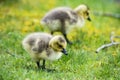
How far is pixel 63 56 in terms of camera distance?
7371 millimetres

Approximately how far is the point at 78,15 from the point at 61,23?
2.41ft

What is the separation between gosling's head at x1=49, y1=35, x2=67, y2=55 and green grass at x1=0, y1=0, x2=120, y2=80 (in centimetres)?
37

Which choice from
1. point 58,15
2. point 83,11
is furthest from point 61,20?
point 83,11

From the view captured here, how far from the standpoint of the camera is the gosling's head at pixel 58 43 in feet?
21.2

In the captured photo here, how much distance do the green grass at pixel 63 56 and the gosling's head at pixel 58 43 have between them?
0.37m

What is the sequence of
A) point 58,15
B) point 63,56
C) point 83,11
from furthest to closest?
point 83,11, point 58,15, point 63,56

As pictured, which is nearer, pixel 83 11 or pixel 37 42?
pixel 37 42

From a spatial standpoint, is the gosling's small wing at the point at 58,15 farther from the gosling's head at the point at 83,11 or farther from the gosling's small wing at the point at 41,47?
the gosling's small wing at the point at 41,47

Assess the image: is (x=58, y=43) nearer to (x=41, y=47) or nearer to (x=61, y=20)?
(x=41, y=47)

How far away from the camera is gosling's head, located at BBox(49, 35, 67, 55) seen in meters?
6.47

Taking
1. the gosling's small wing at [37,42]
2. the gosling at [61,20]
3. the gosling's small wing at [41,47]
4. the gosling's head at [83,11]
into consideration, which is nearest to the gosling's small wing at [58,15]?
the gosling at [61,20]

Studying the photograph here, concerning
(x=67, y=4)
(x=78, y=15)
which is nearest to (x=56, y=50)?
(x=78, y=15)

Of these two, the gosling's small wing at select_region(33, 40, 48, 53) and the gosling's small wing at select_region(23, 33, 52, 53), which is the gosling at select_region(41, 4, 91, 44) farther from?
the gosling's small wing at select_region(33, 40, 48, 53)

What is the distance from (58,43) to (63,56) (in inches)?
35.6
